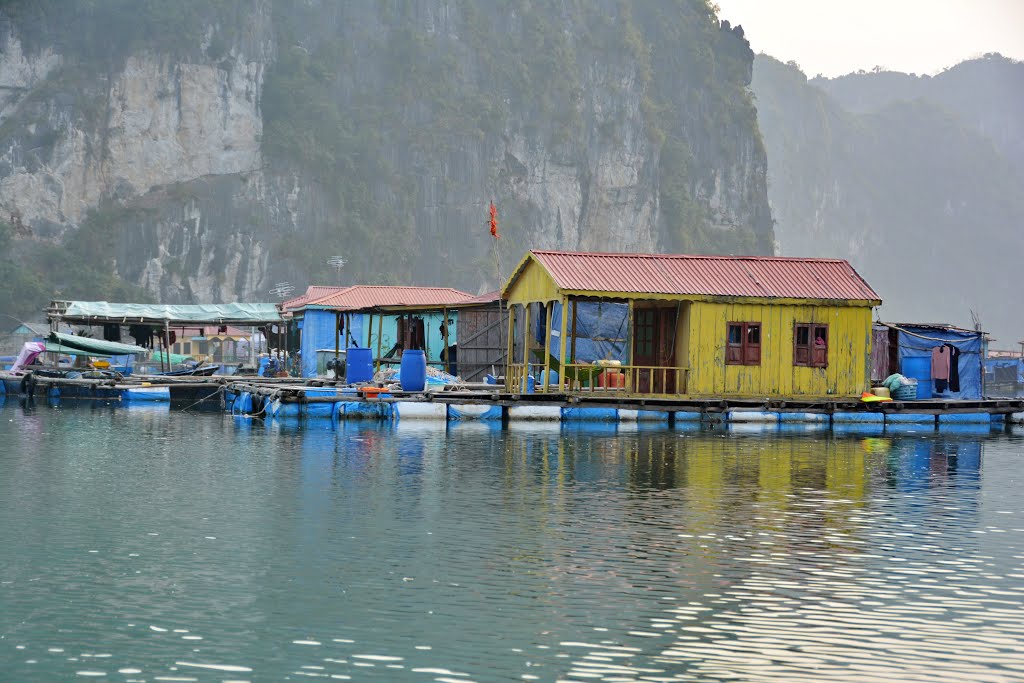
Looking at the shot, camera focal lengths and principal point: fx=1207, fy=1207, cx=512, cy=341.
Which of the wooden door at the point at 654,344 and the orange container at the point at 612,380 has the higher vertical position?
the wooden door at the point at 654,344

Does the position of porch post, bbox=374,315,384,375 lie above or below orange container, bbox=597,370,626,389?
above

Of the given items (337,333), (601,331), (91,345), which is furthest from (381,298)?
(601,331)

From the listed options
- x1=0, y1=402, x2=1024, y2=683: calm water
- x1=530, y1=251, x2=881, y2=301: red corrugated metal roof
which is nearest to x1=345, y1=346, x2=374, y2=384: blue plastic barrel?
x1=530, y1=251, x2=881, y2=301: red corrugated metal roof

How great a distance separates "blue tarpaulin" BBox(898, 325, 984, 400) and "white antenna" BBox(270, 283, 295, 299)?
75.7 metres

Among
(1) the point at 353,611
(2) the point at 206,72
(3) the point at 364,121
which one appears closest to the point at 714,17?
(3) the point at 364,121

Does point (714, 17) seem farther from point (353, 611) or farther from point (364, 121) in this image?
point (353, 611)

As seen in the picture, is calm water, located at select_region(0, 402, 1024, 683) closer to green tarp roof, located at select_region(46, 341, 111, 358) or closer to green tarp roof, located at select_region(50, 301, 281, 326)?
green tarp roof, located at select_region(46, 341, 111, 358)

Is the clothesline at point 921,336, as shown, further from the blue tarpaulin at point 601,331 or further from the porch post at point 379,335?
the porch post at point 379,335

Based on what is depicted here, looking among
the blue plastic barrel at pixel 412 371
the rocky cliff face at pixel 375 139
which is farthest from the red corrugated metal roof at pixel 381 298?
the rocky cliff face at pixel 375 139

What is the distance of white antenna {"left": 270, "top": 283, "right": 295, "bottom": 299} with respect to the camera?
4348 inches

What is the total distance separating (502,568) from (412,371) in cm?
2267

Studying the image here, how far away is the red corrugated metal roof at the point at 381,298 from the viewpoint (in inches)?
1991

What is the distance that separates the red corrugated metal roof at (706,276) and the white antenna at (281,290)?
76.3 m

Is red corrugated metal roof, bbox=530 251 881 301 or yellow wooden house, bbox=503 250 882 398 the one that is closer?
red corrugated metal roof, bbox=530 251 881 301
